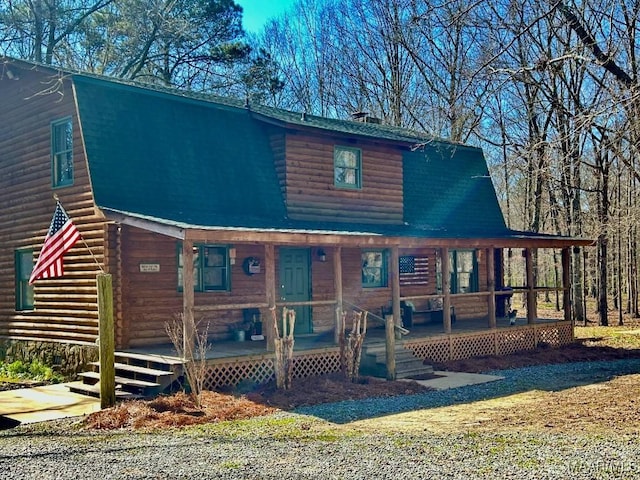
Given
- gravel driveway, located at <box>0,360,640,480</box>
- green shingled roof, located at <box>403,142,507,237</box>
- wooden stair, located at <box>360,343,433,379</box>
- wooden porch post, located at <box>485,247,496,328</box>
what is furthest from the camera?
green shingled roof, located at <box>403,142,507,237</box>

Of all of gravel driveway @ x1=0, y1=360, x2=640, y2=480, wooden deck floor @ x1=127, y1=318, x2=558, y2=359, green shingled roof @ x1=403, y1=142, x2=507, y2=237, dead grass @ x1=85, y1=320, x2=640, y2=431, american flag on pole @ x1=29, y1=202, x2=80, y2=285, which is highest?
green shingled roof @ x1=403, y1=142, x2=507, y2=237

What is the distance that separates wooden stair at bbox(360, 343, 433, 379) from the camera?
1422 cm

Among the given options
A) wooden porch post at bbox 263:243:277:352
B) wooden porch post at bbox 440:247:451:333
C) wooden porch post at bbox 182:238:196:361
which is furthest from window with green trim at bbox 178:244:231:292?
wooden porch post at bbox 440:247:451:333

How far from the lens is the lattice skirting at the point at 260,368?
1240 centimetres

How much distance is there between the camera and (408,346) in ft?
51.8

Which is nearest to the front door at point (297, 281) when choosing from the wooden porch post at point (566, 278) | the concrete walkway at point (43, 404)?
the concrete walkway at point (43, 404)

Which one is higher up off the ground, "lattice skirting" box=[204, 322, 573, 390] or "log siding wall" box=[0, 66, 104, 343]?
"log siding wall" box=[0, 66, 104, 343]

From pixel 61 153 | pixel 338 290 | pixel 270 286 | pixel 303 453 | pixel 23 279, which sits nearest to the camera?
pixel 303 453

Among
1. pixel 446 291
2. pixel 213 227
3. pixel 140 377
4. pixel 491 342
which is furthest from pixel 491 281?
pixel 140 377

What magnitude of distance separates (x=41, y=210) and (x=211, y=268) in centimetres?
404

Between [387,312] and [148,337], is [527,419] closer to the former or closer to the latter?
[148,337]

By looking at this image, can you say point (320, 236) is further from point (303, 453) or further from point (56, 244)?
point (303, 453)

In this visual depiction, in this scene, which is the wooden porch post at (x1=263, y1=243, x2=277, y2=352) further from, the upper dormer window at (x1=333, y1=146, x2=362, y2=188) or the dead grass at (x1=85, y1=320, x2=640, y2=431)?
the upper dormer window at (x1=333, y1=146, x2=362, y2=188)

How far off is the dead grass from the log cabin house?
1.25 m
